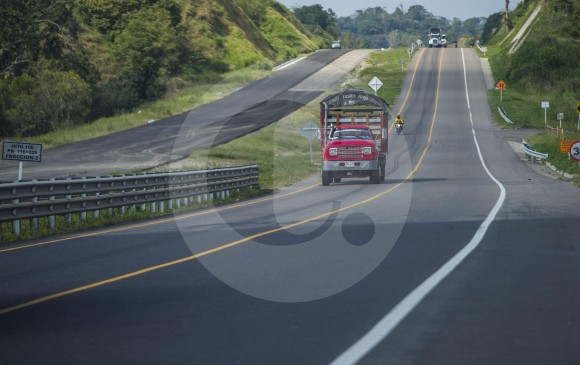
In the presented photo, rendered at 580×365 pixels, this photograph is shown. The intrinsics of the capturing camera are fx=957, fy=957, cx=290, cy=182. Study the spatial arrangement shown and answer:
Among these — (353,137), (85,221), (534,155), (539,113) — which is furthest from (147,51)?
(85,221)

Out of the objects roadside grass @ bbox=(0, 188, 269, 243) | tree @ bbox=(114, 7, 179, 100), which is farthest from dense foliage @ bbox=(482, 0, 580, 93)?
roadside grass @ bbox=(0, 188, 269, 243)

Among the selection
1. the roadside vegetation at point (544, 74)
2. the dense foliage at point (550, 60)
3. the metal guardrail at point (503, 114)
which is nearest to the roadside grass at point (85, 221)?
the roadside vegetation at point (544, 74)

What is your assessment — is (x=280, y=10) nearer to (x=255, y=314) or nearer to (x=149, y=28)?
(x=149, y=28)

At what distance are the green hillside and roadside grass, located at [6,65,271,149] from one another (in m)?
0.87

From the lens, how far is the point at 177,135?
62938 millimetres

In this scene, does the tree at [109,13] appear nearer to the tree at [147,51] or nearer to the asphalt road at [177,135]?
the tree at [147,51]

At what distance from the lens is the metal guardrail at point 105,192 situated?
20266 millimetres

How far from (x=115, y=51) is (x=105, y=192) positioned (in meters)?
64.2

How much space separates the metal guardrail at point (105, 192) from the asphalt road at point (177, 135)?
12.6 meters

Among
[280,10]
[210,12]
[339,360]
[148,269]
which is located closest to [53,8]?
[210,12]

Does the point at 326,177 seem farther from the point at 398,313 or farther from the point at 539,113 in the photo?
the point at 539,113

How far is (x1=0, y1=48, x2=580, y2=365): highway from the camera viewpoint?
7.95 meters

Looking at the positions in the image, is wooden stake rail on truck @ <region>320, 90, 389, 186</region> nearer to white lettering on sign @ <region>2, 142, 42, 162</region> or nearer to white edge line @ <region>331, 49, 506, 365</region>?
white lettering on sign @ <region>2, 142, 42, 162</region>

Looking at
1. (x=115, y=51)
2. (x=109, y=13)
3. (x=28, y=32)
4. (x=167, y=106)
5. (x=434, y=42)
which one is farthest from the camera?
(x=434, y=42)
